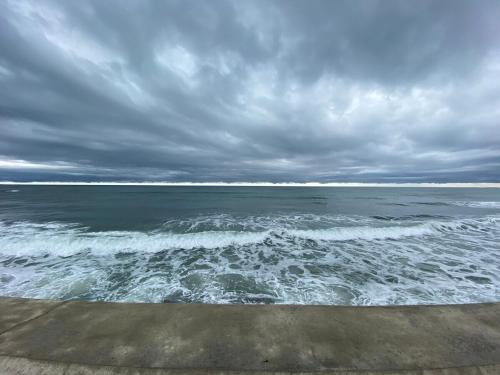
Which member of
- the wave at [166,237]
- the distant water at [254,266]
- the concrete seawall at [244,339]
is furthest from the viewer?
the wave at [166,237]

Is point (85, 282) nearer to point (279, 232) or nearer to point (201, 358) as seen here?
point (201, 358)

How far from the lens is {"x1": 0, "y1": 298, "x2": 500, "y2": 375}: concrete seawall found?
2.30m

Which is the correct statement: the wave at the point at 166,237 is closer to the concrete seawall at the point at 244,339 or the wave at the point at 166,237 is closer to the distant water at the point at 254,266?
the distant water at the point at 254,266

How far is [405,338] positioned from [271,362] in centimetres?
189

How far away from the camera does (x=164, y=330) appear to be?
9.47ft

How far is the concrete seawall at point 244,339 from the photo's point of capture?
2.30 metres

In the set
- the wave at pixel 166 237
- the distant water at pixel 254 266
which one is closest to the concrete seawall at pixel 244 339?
the distant water at pixel 254 266

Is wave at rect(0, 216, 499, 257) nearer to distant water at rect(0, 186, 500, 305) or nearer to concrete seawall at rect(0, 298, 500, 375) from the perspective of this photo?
distant water at rect(0, 186, 500, 305)

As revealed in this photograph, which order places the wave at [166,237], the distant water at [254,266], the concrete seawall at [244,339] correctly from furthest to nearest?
the wave at [166,237] → the distant water at [254,266] → the concrete seawall at [244,339]

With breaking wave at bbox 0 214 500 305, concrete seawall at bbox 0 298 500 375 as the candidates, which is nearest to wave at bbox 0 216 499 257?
breaking wave at bbox 0 214 500 305

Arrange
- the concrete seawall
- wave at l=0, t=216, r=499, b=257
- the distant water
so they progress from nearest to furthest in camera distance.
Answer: the concrete seawall → the distant water → wave at l=0, t=216, r=499, b=257

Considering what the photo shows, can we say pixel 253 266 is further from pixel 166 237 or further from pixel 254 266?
pixel 166 237

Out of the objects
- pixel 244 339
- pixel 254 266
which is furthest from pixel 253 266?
pixel 244 339

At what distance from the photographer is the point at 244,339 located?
2734 mm
